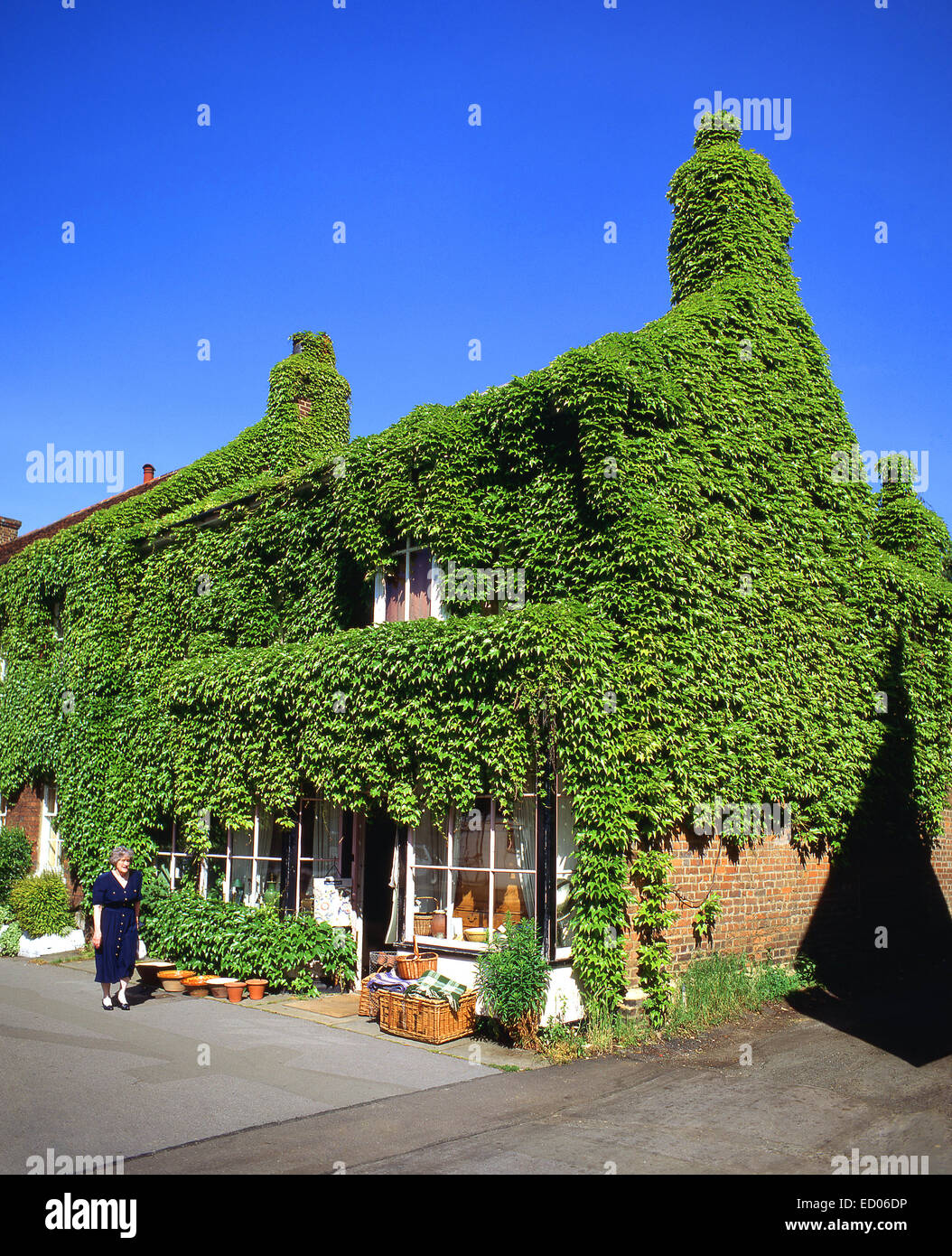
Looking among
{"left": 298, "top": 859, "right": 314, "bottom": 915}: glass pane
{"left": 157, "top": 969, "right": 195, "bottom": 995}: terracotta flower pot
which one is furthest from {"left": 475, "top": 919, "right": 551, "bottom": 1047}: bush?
{"left": 157, "top": 969, "right": 195, "bottom": 995}: terracotta flower pot

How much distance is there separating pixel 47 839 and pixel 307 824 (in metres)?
7.01

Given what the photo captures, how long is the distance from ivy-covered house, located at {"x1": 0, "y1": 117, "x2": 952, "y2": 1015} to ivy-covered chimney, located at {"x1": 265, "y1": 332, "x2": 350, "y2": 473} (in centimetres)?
288

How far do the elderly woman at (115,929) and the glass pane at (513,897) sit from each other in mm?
4288

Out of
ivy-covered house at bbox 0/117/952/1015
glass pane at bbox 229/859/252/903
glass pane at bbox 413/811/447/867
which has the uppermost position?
ivy-covered house at bbox 0/117/952/1015

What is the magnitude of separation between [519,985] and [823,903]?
505 centimetres

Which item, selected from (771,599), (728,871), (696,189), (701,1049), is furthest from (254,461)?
(701,1049)

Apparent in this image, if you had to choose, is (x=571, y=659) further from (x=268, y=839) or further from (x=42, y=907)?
(x=42, y=907)

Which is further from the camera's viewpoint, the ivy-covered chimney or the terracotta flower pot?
the ivy-covered chimney

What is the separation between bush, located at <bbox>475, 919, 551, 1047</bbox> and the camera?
8766mm

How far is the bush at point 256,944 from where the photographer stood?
11.5 metres

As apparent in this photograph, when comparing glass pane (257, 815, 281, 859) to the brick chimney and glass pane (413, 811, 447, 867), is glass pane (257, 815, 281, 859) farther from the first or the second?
the brick chimney

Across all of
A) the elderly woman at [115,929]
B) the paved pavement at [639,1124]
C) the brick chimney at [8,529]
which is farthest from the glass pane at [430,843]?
the brick chimney at [8,529]

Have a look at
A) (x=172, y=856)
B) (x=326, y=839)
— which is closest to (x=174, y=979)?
(x=326, y=839)
